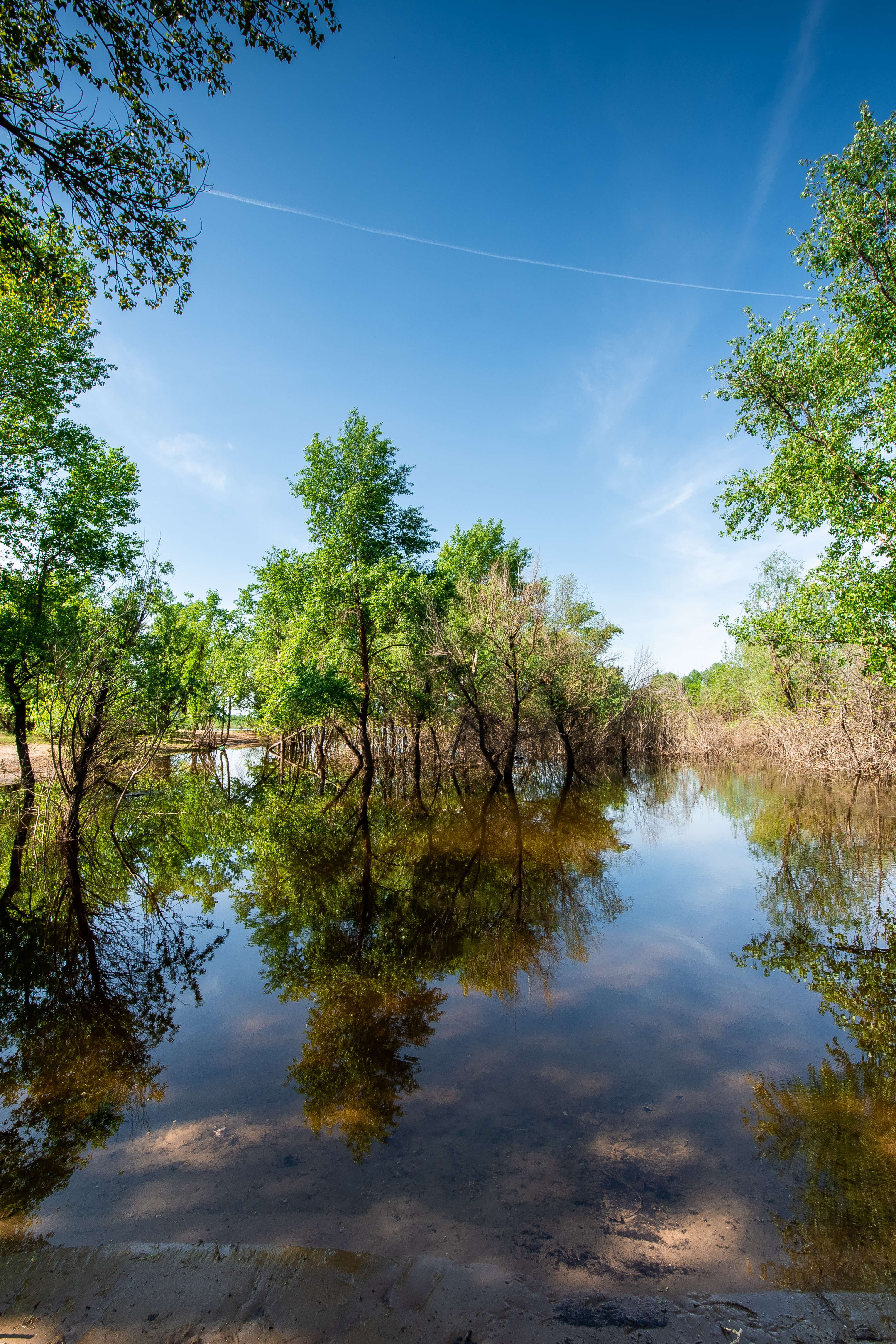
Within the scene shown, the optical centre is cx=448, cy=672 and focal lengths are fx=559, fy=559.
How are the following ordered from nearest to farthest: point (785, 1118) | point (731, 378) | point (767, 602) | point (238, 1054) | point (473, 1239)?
point (473, 1239)
point (785, 1118)
point (238, 1054)
point (731, 378)
point (767, 602)

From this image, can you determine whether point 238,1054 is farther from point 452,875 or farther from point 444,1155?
point 452,875

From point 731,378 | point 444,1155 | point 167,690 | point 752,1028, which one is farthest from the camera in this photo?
point 731,378

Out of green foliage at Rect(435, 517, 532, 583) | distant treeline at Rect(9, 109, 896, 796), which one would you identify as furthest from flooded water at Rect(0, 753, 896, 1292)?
green foliage at Rect(435, 517, 532, 583)

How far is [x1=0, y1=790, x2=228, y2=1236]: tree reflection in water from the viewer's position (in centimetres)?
399

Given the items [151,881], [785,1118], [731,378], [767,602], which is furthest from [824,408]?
[767,602]

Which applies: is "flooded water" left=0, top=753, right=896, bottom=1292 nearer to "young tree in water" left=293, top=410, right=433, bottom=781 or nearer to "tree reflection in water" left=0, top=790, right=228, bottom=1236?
"tree reflection in water" left=0, top=790, right=228, bottom=1236

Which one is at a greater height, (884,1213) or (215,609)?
(215,609)

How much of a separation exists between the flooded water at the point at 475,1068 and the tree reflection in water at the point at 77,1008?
0.11 feet

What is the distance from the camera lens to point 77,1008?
5992mm

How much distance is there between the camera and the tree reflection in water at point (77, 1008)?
13.1 ft

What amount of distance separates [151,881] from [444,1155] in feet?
28.8

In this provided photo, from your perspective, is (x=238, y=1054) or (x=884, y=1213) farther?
(x=238, y=1054)

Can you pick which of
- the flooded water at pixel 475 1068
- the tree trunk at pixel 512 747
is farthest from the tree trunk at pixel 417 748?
the flooded water at pixel 475 1068

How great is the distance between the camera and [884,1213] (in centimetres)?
333
